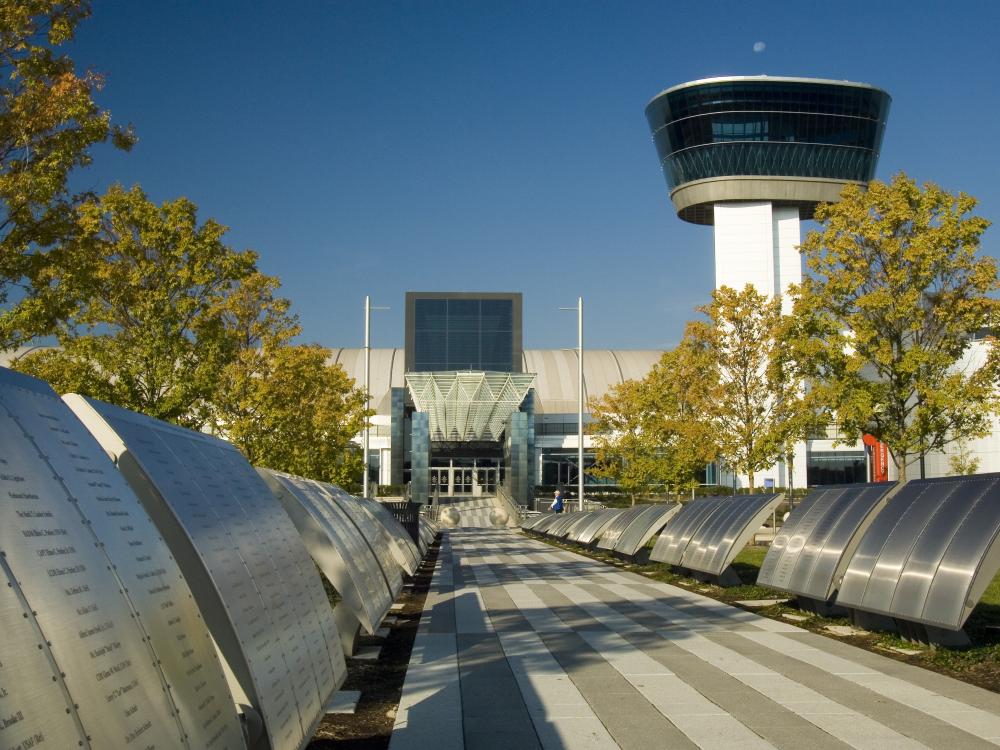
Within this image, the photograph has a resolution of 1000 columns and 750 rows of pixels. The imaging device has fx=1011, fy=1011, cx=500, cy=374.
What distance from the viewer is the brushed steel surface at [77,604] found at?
2.64 meters

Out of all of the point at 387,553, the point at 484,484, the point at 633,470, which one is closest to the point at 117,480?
the point at 387,553

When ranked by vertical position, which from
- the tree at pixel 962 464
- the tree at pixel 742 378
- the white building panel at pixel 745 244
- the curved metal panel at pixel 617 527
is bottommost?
the curved metal panel at pixel 617 527

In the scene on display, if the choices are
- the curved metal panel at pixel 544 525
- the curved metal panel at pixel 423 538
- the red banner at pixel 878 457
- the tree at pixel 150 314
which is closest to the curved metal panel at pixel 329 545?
the tree at pixel 150 314

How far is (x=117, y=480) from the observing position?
12.2 feet

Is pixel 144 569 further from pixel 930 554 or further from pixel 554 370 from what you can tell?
pixel 554 370

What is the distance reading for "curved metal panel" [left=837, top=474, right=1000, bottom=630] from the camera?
838 centimetres

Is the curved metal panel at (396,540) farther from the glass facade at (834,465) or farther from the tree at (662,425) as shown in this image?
the glass facade at (834,465)

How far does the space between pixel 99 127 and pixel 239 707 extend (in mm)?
12360

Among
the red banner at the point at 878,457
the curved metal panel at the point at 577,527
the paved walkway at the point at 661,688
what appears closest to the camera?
the paved walkway at the point at 661,688

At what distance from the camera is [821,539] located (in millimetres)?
11641

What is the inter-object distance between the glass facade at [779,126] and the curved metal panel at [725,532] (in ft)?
198

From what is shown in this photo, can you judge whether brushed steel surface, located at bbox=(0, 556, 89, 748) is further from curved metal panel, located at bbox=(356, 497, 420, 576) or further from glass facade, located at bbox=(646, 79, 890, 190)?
glass facade, located at bbox=(646, 79, 890, 190)

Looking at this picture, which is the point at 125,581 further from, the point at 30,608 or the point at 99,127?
the point at 99,127

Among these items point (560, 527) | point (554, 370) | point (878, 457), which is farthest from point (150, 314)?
point (554, 370)
